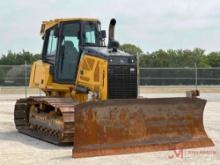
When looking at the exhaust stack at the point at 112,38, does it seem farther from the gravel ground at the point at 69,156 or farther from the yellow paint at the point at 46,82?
the gravel ground at the point at 69,156

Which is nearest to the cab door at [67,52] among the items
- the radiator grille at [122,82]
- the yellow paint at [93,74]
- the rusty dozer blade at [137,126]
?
the yellow paint at [93,74]

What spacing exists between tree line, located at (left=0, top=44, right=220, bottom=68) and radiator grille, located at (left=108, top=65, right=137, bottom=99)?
3234 cm

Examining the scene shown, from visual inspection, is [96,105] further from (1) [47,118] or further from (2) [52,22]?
(2) [52,22]

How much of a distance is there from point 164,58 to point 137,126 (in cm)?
4653

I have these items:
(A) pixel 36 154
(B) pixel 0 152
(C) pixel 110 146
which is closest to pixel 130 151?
(C) pixel 110 146

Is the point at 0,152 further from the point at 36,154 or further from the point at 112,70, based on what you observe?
the point at 112,70

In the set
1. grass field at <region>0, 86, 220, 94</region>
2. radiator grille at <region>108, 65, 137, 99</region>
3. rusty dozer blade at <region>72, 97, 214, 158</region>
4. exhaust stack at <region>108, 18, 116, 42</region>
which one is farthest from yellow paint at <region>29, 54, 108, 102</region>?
grass field at <region>0, 86, 220, 94</region>

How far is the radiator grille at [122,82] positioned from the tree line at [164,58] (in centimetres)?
3234

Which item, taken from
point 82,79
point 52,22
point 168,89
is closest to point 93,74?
point 82,79

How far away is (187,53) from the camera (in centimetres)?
7462

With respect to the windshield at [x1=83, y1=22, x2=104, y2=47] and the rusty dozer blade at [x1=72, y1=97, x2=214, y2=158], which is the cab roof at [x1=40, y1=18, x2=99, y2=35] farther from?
the rusty dozer blade at [x1=72, y1=97, x2=214, y2=158]

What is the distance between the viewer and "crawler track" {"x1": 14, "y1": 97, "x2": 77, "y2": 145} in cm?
1111

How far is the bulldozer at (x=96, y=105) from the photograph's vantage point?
10.1m

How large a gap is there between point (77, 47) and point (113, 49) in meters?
1.21
